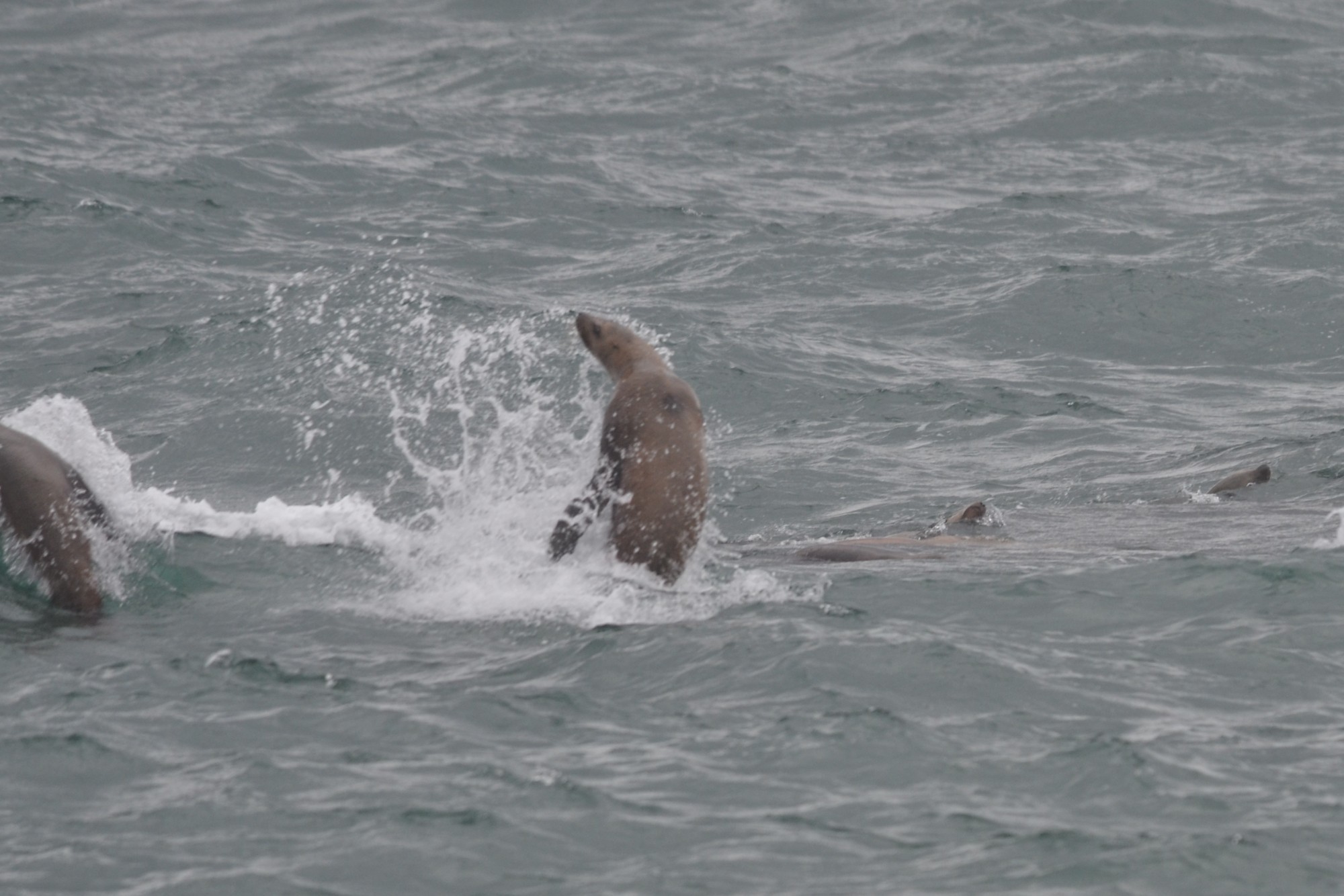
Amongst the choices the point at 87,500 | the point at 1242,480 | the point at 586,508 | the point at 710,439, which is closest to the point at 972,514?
the point at 1242,480

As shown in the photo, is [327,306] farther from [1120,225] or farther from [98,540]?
[1120,225]

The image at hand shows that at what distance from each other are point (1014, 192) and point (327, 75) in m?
10.8

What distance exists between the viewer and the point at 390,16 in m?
29.1

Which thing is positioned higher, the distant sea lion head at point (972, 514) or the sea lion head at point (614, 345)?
the sea lion head at point (614, 345)

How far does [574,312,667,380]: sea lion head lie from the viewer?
9.75 meters

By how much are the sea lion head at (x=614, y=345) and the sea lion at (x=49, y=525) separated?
9.49ft

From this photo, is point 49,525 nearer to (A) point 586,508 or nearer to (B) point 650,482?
(A) point 586,508

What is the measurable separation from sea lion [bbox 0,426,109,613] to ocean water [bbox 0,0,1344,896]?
0.64ft

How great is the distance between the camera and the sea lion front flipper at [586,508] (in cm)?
895

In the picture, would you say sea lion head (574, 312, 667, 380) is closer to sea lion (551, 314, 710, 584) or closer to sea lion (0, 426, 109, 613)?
A: sea lion (551, 314, 710, 584)

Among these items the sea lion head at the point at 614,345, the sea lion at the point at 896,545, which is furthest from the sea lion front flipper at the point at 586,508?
the sea lion at the point at 896,545

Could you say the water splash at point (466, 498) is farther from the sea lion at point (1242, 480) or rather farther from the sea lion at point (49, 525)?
the sea lion at point (1242, 480)

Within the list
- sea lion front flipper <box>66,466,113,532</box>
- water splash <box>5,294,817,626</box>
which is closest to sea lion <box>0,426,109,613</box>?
sea lion front flipper <box>66,466,113,532</box>

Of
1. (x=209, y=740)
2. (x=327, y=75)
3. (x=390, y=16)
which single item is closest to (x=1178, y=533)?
(x=209, y=740)
